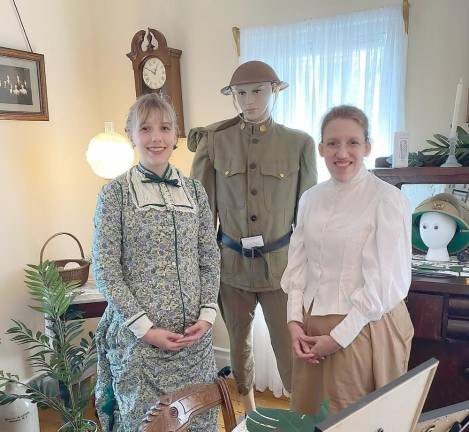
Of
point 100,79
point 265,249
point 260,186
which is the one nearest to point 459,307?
point 265,249

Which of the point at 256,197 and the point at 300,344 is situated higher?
the point at 256,197

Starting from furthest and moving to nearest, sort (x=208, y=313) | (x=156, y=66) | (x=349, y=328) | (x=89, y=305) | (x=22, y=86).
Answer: (x=156, y=66), (x=22, y=86), (x=89, y=305), (x=208, y=313), (x=349, y=328)

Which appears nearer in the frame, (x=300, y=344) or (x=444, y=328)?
(x=300, y=344)

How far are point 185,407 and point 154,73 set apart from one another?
1924 millimetres

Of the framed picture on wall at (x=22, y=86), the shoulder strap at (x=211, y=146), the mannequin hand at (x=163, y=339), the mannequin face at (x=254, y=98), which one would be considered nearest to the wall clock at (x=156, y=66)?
the framed picture on wall at (x=22, y=86)

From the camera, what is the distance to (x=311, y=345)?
1.21 meters

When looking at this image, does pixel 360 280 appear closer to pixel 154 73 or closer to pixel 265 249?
pixel 265 249

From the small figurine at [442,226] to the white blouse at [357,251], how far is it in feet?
1.23

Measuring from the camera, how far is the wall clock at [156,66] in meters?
2.34

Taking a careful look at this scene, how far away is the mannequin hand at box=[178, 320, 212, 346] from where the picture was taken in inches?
50.4

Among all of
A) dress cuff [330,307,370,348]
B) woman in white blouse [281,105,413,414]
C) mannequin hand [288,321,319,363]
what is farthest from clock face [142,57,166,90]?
dress cuff [330,307,370,348]

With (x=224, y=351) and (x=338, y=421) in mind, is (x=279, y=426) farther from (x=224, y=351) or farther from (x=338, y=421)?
(x=224, y=351)

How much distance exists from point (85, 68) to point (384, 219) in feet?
7.17

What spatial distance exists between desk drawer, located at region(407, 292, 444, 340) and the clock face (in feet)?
5.64
